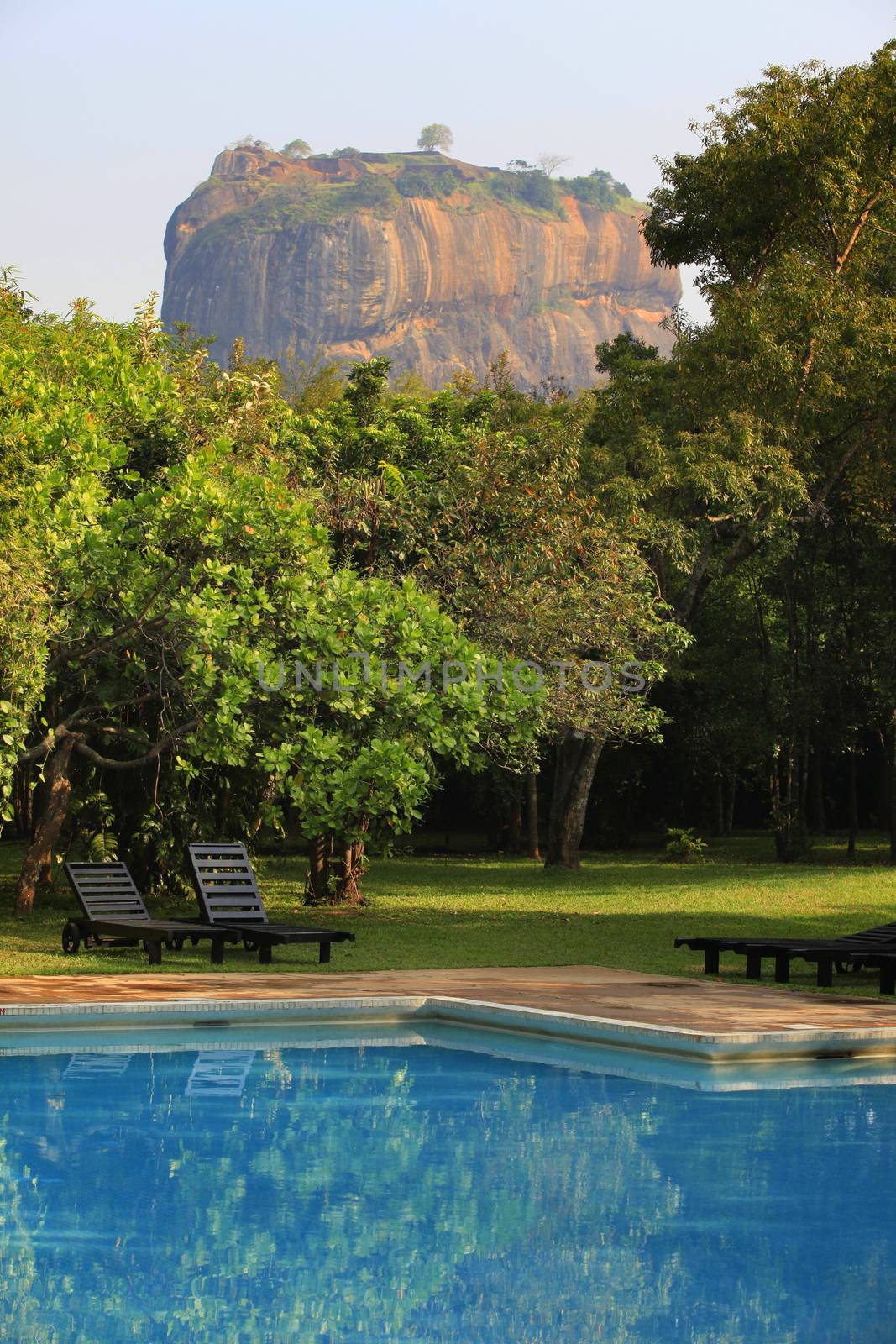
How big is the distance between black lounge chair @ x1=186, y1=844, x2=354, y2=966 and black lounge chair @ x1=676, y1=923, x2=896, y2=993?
3566 millimetres

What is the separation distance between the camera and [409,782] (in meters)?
14.6

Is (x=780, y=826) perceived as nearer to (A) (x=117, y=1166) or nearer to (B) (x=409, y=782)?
(B) (x=409, y=782)

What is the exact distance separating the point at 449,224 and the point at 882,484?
464 feet

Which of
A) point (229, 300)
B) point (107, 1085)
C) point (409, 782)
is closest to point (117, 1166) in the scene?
point (107, 1085)

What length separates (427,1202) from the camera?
7.54m

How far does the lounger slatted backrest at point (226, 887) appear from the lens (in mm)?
15805

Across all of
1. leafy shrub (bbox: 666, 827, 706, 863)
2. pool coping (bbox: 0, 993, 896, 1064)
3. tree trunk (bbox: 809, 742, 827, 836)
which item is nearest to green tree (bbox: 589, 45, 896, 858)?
leafy shrub (bbox: 666, 827, 706, 863)

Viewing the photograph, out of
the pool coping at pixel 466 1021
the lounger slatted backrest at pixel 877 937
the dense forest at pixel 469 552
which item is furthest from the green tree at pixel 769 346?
the pool coping at pixel 466 1021

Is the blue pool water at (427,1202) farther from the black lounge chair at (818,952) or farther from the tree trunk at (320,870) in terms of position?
the tree trunk at (320,870)

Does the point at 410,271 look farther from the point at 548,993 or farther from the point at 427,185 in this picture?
the point at 548,993

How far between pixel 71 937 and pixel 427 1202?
8.67 m

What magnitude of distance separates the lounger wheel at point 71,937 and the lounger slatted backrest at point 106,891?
13.3 inches

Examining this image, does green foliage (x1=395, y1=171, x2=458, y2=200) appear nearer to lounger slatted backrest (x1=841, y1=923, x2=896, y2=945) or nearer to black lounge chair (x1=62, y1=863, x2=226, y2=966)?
black lounge chair (x1=62, y1=863, x2=226, y2=966)

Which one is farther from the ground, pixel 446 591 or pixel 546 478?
pixel 546 478
